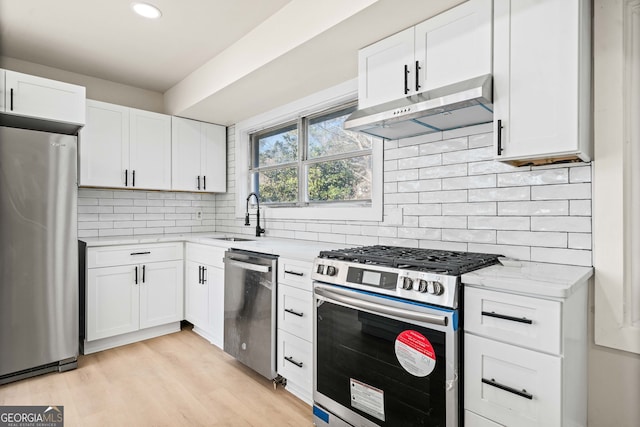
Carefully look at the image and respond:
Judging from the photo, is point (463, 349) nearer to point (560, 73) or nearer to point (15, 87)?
point (560, 73)

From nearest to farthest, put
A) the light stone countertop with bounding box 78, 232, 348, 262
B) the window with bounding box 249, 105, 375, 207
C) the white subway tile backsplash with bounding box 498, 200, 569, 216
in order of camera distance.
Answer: the white subway tile backsplash with bounding box 498, 200, 569, 216 → the light stone countertop with bounding box 78, 232, 348, 262 → the window with bounding box 249, 105, 375, 207

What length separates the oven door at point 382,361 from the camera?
148cm

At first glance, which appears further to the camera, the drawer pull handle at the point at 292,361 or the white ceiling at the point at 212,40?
the drawer pull handle at the point at 292,361

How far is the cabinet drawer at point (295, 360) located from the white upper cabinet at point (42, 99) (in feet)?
8.07

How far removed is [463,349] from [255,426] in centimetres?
134

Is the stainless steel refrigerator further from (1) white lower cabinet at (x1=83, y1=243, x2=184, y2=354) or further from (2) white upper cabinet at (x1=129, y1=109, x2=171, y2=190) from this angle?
(2) white upper cabinet at (x1=129, y1=109, x2=171, y2=190)

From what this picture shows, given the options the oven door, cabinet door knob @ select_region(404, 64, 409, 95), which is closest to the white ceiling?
cabinet door knob @ select_region(404, 64, 409, 95)

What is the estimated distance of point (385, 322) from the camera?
1679 millimetres

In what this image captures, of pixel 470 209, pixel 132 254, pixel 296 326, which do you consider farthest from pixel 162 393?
pixel 470 209

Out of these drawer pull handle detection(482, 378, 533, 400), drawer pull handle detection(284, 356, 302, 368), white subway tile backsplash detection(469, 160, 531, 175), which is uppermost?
white subway tile backsplash detection(469, 160, 531, 175)

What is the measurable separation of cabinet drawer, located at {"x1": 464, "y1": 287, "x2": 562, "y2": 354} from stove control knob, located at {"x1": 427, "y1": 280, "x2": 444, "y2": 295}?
0.11m

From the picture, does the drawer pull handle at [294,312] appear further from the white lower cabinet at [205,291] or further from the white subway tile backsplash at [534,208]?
the white subway tile backsplash at [534,208]

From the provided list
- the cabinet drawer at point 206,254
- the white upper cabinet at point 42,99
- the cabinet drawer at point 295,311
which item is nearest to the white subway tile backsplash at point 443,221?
the cabinet drawer at point 295,311

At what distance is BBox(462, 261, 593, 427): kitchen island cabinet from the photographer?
1251 mm
